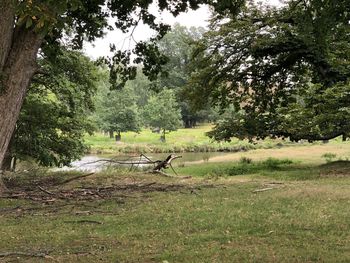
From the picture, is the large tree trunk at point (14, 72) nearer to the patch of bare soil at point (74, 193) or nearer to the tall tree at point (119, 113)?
the patch of bare soil at point (74, 193)

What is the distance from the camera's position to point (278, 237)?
301 inches

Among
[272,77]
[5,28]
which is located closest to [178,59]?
[272,77]

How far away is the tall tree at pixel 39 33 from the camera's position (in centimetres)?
546

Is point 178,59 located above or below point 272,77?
above

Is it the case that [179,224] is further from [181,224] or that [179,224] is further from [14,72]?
[14,72]

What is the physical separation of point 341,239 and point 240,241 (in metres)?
1.60

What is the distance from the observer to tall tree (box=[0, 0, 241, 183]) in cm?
546

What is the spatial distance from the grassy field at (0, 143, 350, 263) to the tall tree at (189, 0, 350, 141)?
619cm

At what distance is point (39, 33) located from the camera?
6.41 meters

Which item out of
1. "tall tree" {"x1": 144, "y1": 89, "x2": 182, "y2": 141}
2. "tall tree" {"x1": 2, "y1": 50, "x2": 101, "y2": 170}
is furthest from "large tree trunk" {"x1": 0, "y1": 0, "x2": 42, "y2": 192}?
"tall tree" {"x1": 144, "y1": 89, "x2": 182, "y2": 141}

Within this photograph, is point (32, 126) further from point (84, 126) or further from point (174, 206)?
point (174, 206)

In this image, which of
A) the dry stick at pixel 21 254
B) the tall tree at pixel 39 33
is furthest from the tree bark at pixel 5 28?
the dry stick at pixel 21 254

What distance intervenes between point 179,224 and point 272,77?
17.1 meters

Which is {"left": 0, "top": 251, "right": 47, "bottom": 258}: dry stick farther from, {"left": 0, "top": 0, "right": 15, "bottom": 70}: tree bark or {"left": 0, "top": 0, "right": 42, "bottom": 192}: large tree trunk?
{"left": 0, "top": 0, "right": 15, "bottom": 70}: tree bark
